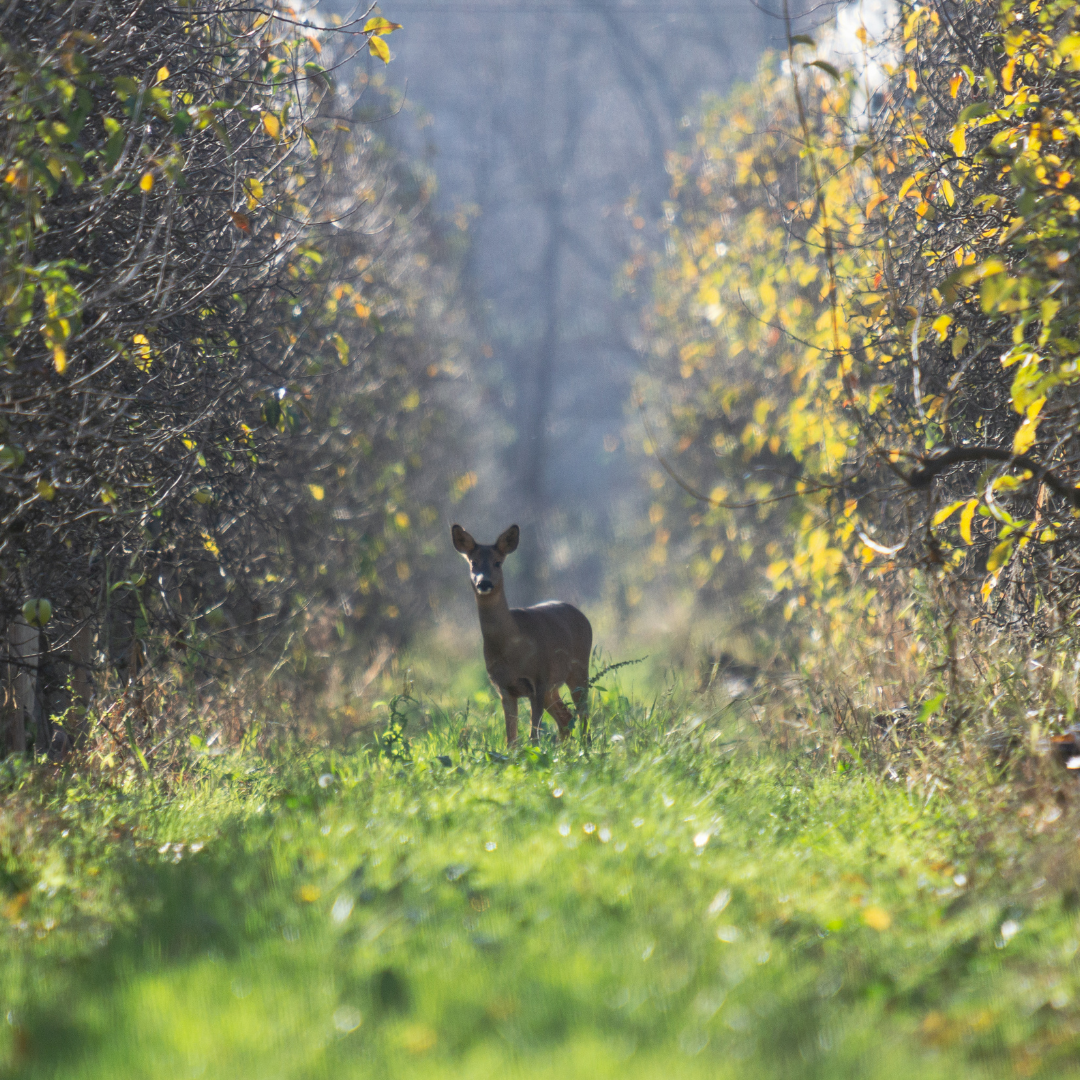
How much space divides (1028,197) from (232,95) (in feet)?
17.2

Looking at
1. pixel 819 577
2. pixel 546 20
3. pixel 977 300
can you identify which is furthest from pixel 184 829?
pixel 546 20

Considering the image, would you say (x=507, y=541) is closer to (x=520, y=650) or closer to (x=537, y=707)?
(x=520, y=650)

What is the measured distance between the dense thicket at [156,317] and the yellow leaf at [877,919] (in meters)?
3.72

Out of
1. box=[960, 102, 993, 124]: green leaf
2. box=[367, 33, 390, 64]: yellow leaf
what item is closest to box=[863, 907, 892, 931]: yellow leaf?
box=[960, 102, 993, 124]: green leaf

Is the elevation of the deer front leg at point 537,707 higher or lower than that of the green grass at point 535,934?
higher

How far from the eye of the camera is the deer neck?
8.95 m

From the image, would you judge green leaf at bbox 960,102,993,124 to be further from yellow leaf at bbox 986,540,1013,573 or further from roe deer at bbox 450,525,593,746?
roe deer at bbox 450,525,593,746

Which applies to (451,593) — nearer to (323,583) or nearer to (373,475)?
(373,475)

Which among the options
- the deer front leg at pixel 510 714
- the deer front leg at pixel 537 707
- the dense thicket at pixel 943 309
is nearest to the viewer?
the dense thicket at pixel 943 309

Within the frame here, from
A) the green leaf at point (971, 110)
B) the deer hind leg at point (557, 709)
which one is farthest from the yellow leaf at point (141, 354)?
the green leaf at point (971, 110)

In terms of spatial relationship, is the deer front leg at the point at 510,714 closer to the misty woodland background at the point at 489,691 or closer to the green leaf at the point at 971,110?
the misty woodland background at the point at 489,691

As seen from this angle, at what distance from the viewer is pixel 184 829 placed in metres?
5.57

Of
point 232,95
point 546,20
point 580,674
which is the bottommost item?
point 580,674

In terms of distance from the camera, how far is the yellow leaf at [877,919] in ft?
13.1
